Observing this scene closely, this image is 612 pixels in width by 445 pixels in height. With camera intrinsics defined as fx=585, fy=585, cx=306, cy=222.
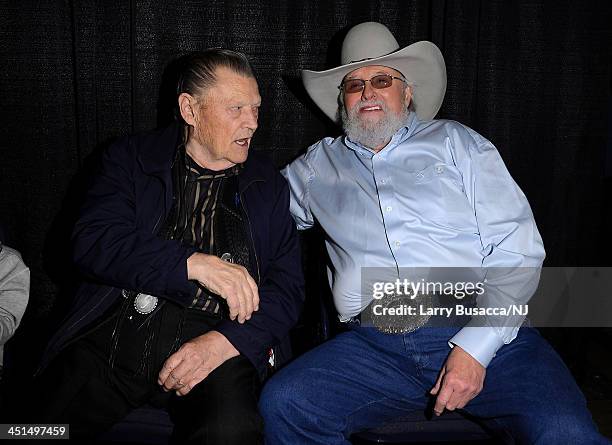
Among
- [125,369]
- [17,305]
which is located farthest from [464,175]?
[17,305]

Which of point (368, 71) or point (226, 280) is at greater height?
point (368, 71)

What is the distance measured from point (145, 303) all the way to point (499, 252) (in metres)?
1.18

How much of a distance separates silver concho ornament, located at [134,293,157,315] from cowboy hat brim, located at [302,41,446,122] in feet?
3.59

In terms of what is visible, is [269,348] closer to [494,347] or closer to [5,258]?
[494,347]

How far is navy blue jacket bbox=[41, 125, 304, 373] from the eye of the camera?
1.77 meters

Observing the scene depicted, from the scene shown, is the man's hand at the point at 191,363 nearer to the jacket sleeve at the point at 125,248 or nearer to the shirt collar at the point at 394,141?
the jacket sleeve at the point at 125,248

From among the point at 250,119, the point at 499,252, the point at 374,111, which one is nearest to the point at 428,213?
the point at 499,252

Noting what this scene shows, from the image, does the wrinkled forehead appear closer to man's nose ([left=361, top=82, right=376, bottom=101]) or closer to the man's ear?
man's nose ([left=361, top=82, right=376, bottom=101])

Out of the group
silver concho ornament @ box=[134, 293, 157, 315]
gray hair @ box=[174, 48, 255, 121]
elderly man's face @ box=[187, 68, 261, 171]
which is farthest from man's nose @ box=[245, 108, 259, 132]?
silver concho ornament @ box=[134, 293, 157, 315]

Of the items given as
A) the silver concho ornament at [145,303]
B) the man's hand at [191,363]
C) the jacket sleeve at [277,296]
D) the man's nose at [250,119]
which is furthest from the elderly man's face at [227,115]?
the man's hand at [191,363]

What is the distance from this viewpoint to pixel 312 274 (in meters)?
2.89

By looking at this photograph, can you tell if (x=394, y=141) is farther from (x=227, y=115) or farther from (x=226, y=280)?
(x=226, y=280)

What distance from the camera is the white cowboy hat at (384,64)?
2.25 meters

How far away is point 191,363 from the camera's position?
1.76 metres
